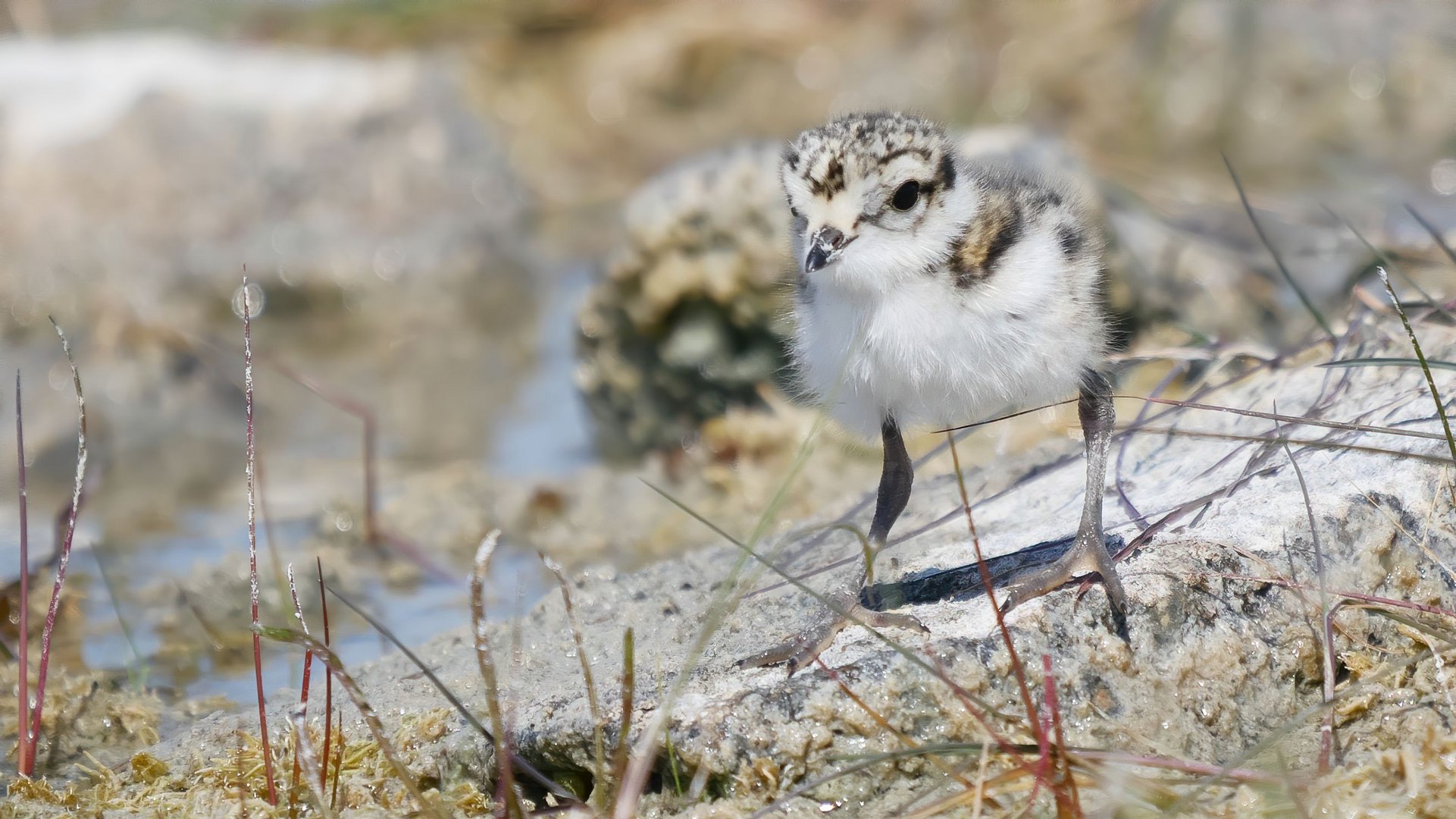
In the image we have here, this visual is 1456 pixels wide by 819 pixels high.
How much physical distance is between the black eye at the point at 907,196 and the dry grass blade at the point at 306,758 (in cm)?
154

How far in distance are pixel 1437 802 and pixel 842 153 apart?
1.65 metres

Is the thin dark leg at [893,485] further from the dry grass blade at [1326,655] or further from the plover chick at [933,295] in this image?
the dry grass blade at [1326,655]

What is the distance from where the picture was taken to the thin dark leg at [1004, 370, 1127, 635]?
9.23ft


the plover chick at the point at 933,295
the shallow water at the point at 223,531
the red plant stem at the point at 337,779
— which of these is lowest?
the shallow water at the point at 223,531

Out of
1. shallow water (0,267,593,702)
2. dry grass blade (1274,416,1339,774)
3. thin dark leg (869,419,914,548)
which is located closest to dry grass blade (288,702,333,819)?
shallow water (0,267,593,702)

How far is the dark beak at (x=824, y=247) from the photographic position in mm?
2830

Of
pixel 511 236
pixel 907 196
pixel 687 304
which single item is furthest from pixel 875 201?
pixel 511 236

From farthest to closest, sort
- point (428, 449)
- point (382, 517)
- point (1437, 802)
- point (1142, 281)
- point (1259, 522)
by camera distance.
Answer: point (428, 449)
point (1142, 281)
point (382, 517)
point (1259, 522)
point (1437, 802)

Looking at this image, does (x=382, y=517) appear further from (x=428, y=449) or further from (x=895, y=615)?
(x=895, y=615)

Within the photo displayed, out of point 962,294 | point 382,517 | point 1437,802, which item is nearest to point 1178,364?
point 962,294

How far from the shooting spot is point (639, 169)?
1281 cm

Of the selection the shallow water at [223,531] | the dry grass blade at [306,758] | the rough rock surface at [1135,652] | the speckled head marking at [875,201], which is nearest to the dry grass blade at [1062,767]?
the rough rock surface at [1135,652]

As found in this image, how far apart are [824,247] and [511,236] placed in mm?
7909

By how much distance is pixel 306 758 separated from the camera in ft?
8.09
